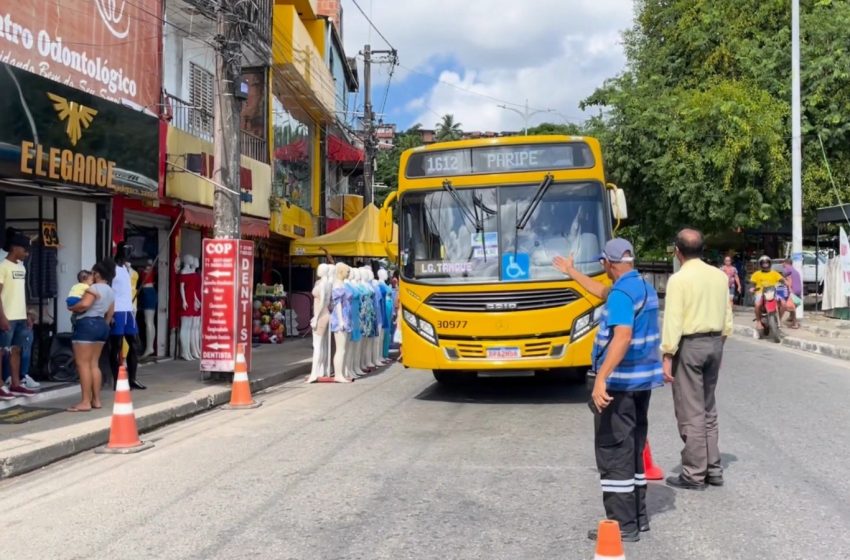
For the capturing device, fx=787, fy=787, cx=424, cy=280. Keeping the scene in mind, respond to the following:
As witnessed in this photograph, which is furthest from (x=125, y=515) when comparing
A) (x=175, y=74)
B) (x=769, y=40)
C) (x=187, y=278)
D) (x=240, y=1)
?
(x=769, y=40)

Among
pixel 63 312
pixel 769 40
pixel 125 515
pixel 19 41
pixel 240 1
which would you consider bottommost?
pixel 125 515

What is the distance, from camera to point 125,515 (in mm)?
5332

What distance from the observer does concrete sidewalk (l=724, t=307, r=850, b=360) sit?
591 inches

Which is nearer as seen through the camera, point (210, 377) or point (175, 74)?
point (210, 377)

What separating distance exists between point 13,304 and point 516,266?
5.74 metres

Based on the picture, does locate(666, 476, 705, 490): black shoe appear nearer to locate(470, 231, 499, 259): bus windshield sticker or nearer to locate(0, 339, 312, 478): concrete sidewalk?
locate(470, 231, 499, 259): bus windshield sticker

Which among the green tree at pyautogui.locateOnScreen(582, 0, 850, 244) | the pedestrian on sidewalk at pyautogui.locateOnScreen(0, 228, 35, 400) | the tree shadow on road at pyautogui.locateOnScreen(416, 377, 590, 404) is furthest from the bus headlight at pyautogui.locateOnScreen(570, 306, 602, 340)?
the green tree at pyautogui.locateOnScreen(582, 0, 850, 244)

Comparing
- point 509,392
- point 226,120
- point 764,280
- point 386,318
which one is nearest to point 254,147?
point 386,318

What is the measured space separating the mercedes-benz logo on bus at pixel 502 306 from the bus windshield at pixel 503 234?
0.29 meters

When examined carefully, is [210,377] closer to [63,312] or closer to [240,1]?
[63,312]

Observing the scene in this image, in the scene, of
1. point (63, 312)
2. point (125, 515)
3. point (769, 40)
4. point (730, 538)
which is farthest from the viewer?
point (769, 40)

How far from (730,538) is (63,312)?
31.9 ft

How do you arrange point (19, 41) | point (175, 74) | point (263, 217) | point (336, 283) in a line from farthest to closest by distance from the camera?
point (263, 217), point (175, 74), point (336, 283), point (19, 41)

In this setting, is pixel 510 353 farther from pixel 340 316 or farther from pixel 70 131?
pixel 70 131
